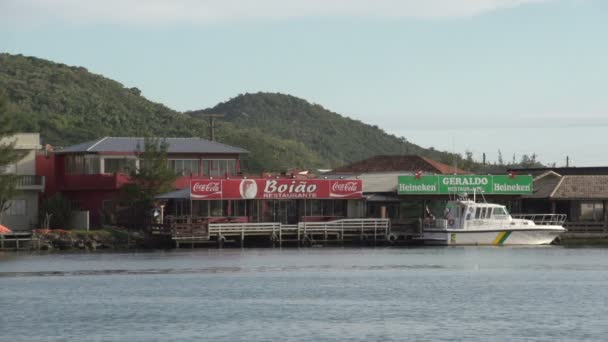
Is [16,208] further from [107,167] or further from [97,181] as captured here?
[107,167]

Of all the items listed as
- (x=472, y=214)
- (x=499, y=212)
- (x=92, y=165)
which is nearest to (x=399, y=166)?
(x=472, y=214)

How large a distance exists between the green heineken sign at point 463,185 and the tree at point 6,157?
2590cm

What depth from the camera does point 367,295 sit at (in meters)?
55.2

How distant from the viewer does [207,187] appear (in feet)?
295

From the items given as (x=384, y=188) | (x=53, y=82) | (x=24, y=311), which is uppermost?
(x=53, y=82)

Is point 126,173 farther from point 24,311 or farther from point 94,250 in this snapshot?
point 24,311

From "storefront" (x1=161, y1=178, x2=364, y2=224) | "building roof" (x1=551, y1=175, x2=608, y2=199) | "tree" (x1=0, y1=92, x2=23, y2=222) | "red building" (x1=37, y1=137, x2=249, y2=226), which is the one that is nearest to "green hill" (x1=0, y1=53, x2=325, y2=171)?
"red building" (x1=37, y1=137, x2=249, y2=226)

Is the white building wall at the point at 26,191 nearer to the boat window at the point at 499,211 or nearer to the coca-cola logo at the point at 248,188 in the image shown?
the coca-cola logo at the point at 248,188

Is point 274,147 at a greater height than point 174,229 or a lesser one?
greater

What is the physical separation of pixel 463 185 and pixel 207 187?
17.9 m

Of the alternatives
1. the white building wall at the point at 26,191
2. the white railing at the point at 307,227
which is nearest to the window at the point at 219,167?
the white building wall at the point at 26,191

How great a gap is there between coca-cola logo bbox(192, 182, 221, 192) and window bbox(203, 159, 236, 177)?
432 inches

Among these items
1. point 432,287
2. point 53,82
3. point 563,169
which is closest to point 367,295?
point 432,287

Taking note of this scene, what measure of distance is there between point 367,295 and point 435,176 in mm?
39713
